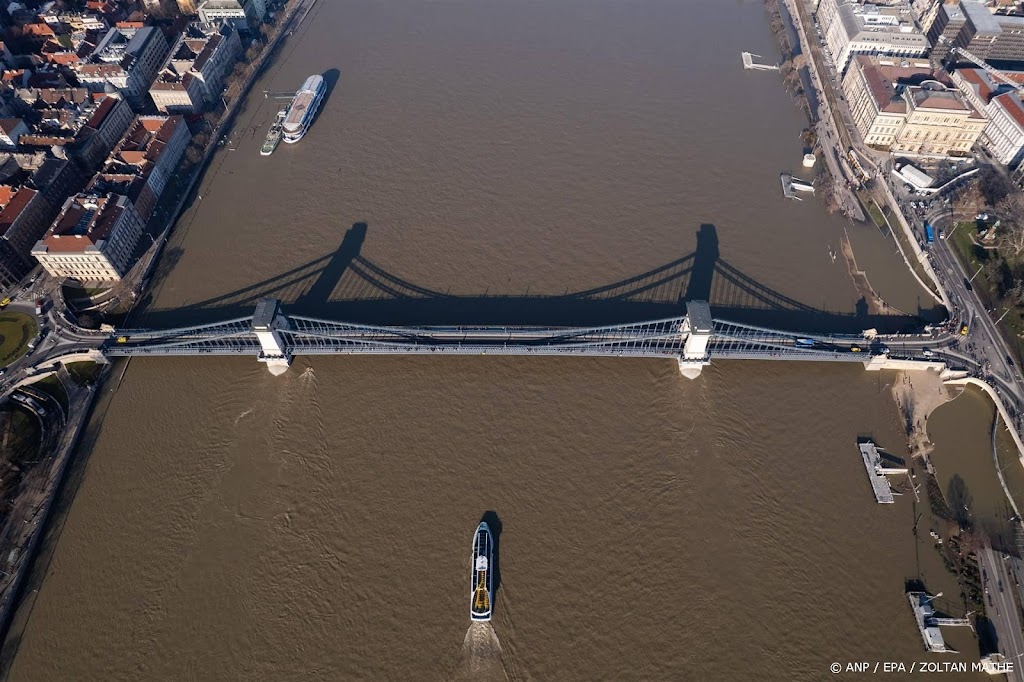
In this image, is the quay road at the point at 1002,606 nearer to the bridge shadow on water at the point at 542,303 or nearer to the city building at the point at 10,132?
the bridge shadow on water at the point at 542,303

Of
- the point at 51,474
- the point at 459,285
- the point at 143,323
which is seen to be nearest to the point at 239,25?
the point at 143,323

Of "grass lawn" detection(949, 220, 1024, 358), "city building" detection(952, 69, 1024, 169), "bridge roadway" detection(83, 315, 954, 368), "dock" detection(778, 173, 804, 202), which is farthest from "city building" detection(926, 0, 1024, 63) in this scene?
"bridge roadway" detection(83, 315, 954, 368)

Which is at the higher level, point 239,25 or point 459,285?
point 239,25

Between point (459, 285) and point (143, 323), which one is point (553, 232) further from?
point (143, 323)

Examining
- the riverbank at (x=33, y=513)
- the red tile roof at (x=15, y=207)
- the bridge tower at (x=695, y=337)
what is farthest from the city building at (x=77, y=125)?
the bridge tower at (x=695, y=337)

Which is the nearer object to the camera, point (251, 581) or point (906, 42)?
point (251, 581)

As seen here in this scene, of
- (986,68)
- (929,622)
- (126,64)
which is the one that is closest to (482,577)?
(929,622)

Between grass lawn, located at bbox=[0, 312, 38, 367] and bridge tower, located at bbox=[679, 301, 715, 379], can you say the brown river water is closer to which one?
bridge tower, located at bbox=[679, 301, 715, 379]
